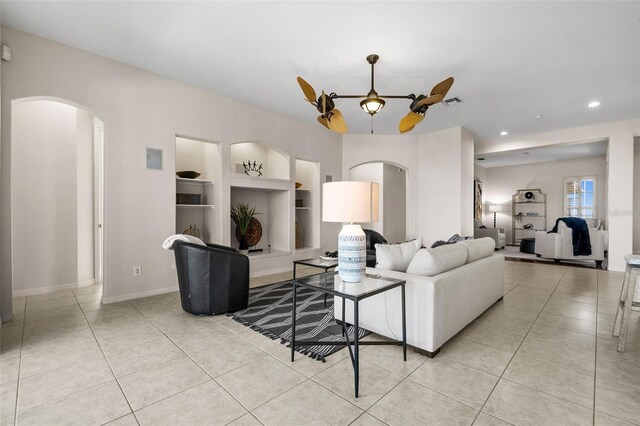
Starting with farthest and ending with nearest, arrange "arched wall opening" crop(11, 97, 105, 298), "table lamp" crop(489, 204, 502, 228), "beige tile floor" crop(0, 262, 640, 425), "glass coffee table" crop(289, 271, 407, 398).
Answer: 1. "table lamp" crop(489, 204, 502, 228)
2. "arched wall opening" crop(11, 97, 105, 298)
3. "glass coffee table" crop(289, 271, 407, 398)
4. "beige tile floor" crop(0, 262, 640, 425)

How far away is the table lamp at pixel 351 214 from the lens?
201cm

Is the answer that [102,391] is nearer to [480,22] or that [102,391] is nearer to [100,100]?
[100,100]

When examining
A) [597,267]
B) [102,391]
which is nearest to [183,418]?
[102,391]

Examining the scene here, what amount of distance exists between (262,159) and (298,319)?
3625 millimetres

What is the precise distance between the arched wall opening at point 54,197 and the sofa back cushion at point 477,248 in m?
4.13

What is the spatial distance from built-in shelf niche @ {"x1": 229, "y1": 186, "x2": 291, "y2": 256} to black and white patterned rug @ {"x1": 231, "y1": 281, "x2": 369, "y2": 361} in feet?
5.36

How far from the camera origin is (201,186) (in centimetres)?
482

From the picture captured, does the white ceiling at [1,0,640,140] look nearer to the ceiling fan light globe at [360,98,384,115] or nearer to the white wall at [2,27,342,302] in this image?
the white wall at [2,27,342,302]

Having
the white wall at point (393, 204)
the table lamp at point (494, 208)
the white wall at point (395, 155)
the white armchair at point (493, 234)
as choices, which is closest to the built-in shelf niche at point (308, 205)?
the white wall at point (395, 155)

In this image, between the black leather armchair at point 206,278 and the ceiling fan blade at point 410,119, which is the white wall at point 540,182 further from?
the black leather armchair at point 206,278

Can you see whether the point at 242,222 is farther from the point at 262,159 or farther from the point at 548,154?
the point at 548,154

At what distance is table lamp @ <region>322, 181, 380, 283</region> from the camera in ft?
6.59

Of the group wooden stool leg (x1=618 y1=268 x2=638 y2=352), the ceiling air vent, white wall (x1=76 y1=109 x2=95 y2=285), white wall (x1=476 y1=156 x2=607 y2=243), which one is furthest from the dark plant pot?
white wall (x1=476 y1=156 x2=607 y2=243)

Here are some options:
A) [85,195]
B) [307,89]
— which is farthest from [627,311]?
[85,195]
